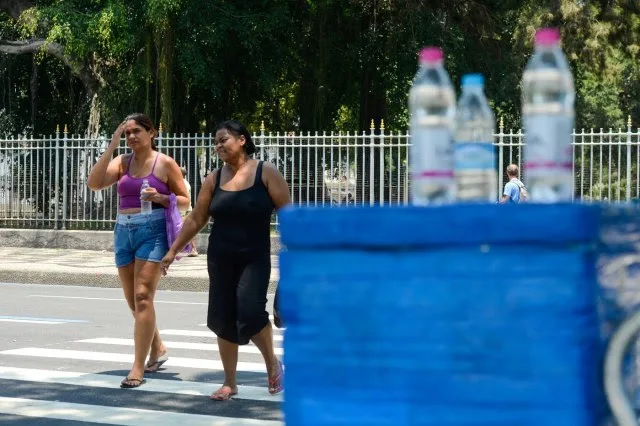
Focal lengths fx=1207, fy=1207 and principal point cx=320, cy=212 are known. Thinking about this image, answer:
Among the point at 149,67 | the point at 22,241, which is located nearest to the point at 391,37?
the point at 149,67

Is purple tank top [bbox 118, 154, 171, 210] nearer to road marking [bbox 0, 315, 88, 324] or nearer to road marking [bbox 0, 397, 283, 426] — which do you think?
road marking [bbox 0, 397, 283, 426]

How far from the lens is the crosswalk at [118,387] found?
689 centimetres

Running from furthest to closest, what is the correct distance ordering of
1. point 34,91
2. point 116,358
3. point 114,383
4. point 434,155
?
point 34,91 < point 116,358 < point 114,383 < point 434,155

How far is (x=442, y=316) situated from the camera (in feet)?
8.07

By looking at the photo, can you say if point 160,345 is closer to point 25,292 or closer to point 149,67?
point 25,292

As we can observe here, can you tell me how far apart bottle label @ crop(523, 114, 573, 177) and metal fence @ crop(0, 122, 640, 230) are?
15237 mm

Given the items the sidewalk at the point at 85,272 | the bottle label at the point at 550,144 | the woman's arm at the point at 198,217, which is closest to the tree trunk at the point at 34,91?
the sidewalk at the point at 85,272

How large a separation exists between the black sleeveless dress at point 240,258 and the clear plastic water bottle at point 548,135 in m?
4.46

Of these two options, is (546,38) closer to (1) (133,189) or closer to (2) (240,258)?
(2) (240,258)

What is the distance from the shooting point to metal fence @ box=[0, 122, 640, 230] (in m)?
18.8

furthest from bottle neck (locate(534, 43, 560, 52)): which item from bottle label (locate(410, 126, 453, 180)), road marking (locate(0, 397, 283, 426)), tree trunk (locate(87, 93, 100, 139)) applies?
tree trunk (locate(87, 93, 100, 139))

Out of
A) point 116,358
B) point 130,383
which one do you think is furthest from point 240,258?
point 116,358

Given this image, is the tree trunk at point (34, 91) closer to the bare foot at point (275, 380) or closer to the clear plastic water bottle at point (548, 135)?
the bare foot at point (275, 380)

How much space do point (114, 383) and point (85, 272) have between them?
9.30 m
